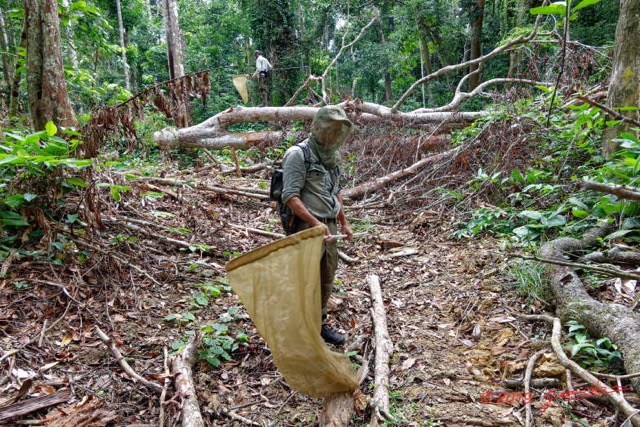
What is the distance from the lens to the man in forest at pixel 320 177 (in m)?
2.91

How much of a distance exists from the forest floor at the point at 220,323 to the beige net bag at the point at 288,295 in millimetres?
580

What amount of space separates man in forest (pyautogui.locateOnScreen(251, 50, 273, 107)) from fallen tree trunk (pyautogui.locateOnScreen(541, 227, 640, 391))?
12.4 metres

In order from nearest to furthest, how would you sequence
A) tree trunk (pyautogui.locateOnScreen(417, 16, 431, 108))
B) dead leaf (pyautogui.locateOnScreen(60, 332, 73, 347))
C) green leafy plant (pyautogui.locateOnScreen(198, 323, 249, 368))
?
dead leaf (pyautogui.locateOnScreen(60, 332, 73, 347)) → green leafy plant (pyautogui.locateOnScreen(198, 323, 249, 368)) → tree trunk (pyautogui.locateOnScreen(417, 16, 431, 108))

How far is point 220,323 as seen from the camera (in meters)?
Answer: 3.46

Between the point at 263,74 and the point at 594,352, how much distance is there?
1452 centimetres

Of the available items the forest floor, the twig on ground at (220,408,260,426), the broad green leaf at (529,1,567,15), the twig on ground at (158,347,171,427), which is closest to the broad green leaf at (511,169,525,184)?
the forest floor

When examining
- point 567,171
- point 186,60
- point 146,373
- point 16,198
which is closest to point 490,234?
point 567,171

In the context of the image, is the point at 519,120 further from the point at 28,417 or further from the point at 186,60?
the point at 186,60

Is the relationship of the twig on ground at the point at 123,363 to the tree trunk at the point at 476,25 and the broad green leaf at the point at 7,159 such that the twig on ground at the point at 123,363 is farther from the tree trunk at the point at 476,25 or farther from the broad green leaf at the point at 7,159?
the tree trunk at the point at 476,25

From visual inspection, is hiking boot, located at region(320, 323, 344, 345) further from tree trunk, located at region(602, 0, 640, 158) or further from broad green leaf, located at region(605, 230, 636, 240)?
tree trunk, located at region(602, 0, 640, 158)

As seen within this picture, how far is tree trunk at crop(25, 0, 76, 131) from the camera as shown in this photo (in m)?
4.29

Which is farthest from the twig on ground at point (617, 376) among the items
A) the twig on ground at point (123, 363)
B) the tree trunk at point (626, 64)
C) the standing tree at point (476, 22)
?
the standing tree at point (476, 22)

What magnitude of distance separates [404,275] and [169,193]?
359 cm

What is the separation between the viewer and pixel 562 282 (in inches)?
125
